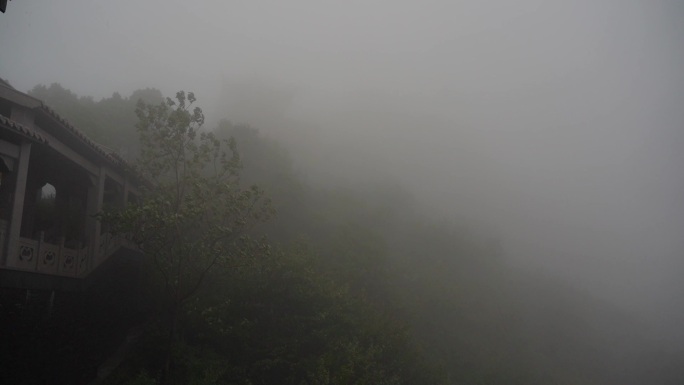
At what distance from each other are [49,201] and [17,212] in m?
8.72

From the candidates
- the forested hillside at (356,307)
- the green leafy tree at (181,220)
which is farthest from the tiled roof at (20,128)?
the forested hillside at (356,307)

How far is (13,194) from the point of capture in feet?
34.1

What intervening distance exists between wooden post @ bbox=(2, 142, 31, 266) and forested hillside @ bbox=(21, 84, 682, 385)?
377 centimetres

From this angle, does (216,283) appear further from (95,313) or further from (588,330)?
(588,330)

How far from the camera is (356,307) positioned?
15836 millimetres

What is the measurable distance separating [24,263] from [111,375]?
357 centimetres

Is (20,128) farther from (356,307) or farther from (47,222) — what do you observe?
(356,307)

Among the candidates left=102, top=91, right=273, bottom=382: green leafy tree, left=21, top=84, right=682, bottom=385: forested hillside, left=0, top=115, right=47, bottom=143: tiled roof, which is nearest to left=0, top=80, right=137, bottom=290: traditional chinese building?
left=0, top=115, right=47, bottom=143: tiled roof

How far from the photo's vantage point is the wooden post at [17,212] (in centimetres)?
1007

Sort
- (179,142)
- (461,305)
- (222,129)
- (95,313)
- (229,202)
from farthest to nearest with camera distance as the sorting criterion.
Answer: (222,129), (461,305), (95,313), (179,142), (229,202)

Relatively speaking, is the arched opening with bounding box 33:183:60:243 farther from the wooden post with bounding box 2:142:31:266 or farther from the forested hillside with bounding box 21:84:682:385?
the wooden post with bounding box 2:142:31:266

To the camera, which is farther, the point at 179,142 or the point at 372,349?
the point at 372,349

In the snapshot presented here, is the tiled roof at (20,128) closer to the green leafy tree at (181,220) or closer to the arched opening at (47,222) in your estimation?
the green leafy tree at (181,220)

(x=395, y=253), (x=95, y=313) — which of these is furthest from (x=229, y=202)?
(x=395, y=253)
